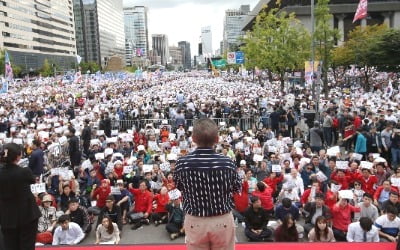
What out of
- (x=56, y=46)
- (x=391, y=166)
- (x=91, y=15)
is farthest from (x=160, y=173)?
(x=91, y=15)

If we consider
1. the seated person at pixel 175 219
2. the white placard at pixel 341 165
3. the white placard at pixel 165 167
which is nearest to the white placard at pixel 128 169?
the white placard at pixel 165 167

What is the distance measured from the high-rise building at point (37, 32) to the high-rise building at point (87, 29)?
20774mm

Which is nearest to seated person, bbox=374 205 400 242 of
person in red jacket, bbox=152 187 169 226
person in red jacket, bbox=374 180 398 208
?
person in red jacket, bbox=374 180 398 208

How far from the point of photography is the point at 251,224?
8539mm

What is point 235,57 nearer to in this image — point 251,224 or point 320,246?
point 251,224

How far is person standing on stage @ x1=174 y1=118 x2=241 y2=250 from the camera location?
3.18 metres

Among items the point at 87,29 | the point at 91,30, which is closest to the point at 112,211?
the point at 87,29

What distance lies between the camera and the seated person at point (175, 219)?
9183mm

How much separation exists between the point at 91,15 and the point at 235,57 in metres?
138

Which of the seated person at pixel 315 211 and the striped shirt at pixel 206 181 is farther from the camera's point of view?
the seated person at pixel 315 211

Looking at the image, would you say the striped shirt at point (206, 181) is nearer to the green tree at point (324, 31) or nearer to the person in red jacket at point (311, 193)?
the person in red jacket at point (311, 193)

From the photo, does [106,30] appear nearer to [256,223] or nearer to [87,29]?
[87,29]

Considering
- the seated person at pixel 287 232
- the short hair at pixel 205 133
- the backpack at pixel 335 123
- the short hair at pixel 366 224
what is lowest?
the seated person at pixel 287 232

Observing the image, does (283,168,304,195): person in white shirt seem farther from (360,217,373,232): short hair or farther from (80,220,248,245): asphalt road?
(360,217,373,232): short hair
